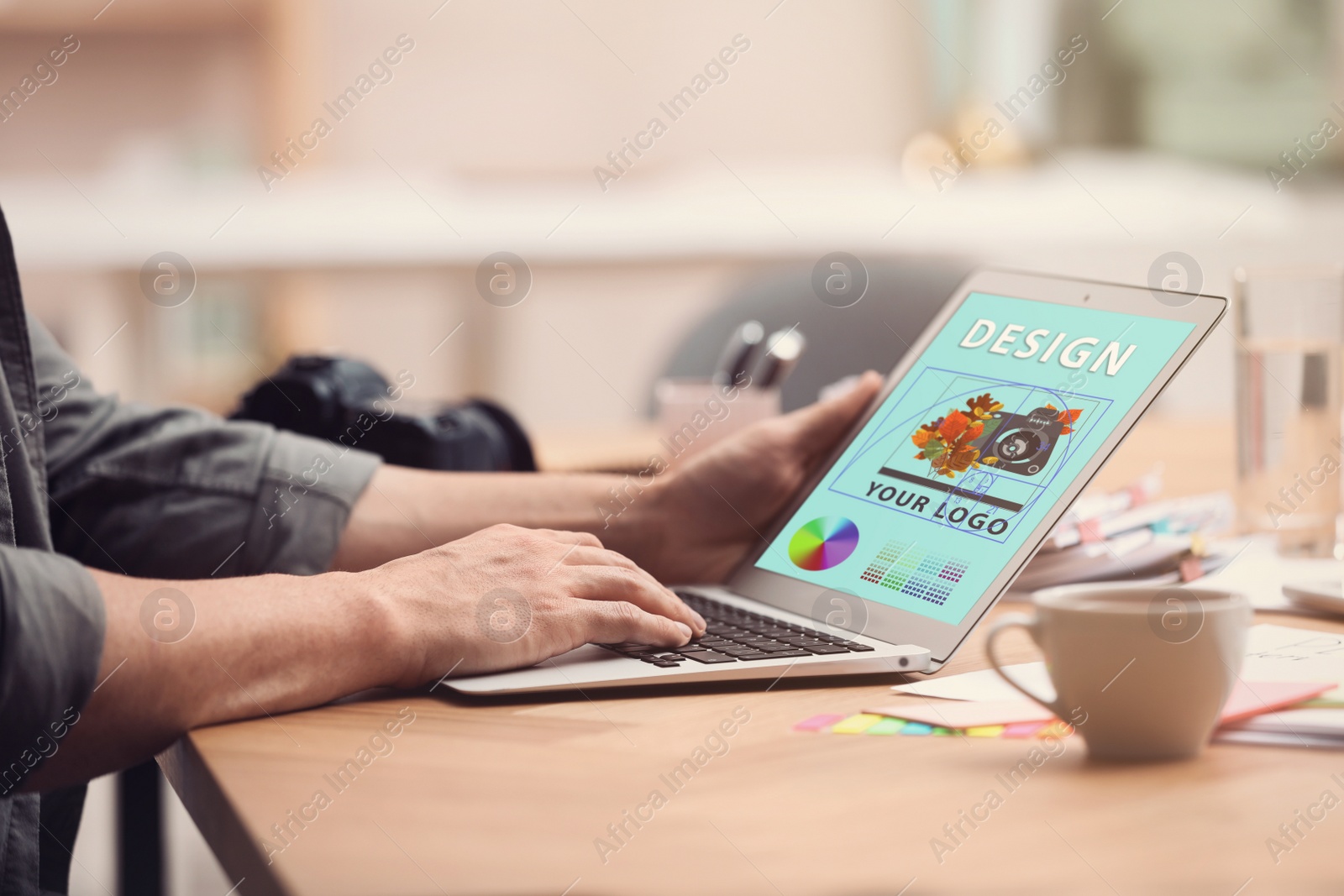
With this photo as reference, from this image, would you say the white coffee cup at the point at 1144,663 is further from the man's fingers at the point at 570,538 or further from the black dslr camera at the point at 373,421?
the black dslr camera at the point at 373,421

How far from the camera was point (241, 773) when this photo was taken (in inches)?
22.1

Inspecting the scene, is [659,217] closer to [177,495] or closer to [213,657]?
[177,495]

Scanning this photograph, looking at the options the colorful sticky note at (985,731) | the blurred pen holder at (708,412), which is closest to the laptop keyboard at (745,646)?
the colorful sticky note at (985,731)

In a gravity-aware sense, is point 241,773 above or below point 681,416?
below

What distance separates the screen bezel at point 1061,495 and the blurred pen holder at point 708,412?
0.92 feet

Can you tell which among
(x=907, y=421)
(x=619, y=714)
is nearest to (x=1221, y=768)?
(x=619, y=714)

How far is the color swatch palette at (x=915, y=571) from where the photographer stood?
0.75 meters

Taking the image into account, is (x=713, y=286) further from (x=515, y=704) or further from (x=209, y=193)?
(x=515, y=704)

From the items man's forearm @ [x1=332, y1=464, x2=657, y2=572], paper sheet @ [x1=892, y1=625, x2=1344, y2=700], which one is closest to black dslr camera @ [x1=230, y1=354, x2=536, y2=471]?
man's forearm @ [x1=332, y1=464, x2=657, y2=572]

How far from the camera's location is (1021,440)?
0.79m

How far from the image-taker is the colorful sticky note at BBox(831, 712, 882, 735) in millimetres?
612

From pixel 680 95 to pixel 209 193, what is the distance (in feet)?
4.24

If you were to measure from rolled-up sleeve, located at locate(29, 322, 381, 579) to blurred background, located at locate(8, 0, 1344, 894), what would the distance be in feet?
5.50

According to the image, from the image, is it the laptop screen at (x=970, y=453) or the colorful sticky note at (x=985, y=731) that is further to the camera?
the laptop screen at (x=970, y=453)
